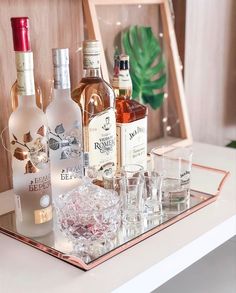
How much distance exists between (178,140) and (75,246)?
73 centimetres

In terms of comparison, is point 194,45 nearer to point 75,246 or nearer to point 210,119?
point 210,119

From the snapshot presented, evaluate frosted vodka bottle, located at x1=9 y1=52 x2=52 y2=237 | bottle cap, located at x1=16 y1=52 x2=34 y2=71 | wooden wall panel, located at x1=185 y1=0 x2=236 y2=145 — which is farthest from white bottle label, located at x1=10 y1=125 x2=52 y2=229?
wooden wall panel, located at x1=185 y1=0 x2=236 y2=145

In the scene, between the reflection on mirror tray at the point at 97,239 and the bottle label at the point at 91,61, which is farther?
the bottle label at the point at 91,61

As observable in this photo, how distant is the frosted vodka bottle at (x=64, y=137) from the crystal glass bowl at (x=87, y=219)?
81 mm

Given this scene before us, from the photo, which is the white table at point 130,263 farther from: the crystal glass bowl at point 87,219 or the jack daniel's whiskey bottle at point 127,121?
the jack daniel's whiskey bottle at point 127,121

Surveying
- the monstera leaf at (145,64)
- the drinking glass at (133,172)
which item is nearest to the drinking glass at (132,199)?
the drinking glass at (133,172)

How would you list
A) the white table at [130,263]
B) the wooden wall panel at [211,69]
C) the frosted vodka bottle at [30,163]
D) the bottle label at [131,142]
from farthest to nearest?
the wooden wall panel at [211,69]
the bottle label at [131,142]
the frosted vodka bottle at [30,163]
the white table at [130,263]

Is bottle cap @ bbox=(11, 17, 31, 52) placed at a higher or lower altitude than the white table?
higher

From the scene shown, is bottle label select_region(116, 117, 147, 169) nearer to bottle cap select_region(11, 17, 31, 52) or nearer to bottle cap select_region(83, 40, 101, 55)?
bottle cap select_region(83, 40, 101, 55)

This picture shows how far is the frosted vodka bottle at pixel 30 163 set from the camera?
0.85 metres

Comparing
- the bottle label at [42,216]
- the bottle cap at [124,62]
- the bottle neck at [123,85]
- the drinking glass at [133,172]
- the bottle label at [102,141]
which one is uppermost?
the bottle cap at [124,62]

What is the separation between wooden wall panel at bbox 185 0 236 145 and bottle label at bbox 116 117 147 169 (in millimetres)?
518

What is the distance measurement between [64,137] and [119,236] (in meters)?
0.21

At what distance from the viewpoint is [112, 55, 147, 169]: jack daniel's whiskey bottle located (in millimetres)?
1045
